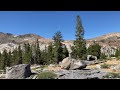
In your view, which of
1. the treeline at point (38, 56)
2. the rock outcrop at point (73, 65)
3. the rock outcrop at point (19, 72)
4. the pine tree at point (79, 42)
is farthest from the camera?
the treeline at point (38, 56)

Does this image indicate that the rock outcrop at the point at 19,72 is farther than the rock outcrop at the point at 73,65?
No

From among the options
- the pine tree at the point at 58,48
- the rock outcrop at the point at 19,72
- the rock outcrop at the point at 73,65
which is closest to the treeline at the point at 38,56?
the pine tree at the point at 58,48

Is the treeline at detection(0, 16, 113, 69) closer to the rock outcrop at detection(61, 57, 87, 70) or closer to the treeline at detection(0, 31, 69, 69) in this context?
the treeline at detection(0, 31, 69, 69)

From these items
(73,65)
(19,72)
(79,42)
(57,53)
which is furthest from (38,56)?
(19,72)

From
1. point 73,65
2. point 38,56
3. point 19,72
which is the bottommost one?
point 19,72

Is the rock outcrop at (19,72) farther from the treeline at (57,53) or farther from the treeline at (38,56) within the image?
the treeline at (38,56)

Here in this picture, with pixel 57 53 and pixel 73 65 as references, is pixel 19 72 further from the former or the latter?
pixel 57 53

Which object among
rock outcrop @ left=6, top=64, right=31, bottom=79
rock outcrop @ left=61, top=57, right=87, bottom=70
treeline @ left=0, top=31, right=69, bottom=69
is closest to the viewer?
rock outcrop @ left=6, top=64, right=31, bottom=79

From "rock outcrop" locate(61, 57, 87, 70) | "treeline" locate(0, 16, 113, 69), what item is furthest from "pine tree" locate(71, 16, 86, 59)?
"rock outcrop" locate(61, 57, 87, 70)

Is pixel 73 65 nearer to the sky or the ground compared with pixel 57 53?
nearer to the ground

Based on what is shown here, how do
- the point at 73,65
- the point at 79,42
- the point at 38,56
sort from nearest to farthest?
the point at 73,65
the point at 79,42
the point at 38,56

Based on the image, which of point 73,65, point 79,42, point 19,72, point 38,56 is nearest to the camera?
point 19,72
